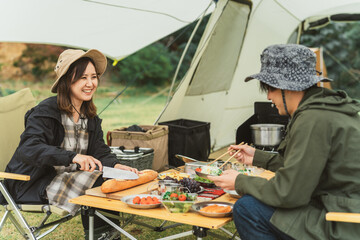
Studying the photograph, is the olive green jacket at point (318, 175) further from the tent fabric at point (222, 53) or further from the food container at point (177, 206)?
the tent fabric at point (222, 53)

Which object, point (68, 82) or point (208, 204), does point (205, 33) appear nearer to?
point (68, 82)

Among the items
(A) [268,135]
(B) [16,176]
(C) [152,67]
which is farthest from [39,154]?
(C) [152,67]

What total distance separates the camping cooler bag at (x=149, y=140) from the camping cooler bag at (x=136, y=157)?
23 cm

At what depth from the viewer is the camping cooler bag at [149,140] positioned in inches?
148

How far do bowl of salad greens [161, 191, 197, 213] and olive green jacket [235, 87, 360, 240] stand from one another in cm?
31

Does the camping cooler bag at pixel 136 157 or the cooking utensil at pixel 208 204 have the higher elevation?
the cooking utensil at pixel 208 204

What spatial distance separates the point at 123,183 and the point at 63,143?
1.57ft

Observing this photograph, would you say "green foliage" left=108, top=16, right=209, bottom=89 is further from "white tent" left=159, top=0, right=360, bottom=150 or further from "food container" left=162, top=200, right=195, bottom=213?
"food container" left=162, top=200, right=195, bottom=213

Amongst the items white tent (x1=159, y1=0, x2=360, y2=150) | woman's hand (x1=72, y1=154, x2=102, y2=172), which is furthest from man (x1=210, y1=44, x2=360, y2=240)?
white tent (x1=159, y1=0, x2=360, y2=150)

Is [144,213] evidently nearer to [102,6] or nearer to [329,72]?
[102,6]

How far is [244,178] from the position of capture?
1.85 metres

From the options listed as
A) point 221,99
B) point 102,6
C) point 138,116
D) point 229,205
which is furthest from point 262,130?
point 138,116

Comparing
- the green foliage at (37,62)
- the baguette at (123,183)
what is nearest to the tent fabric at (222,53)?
the baguette at (123,183)

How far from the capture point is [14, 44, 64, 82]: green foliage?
14493mm
